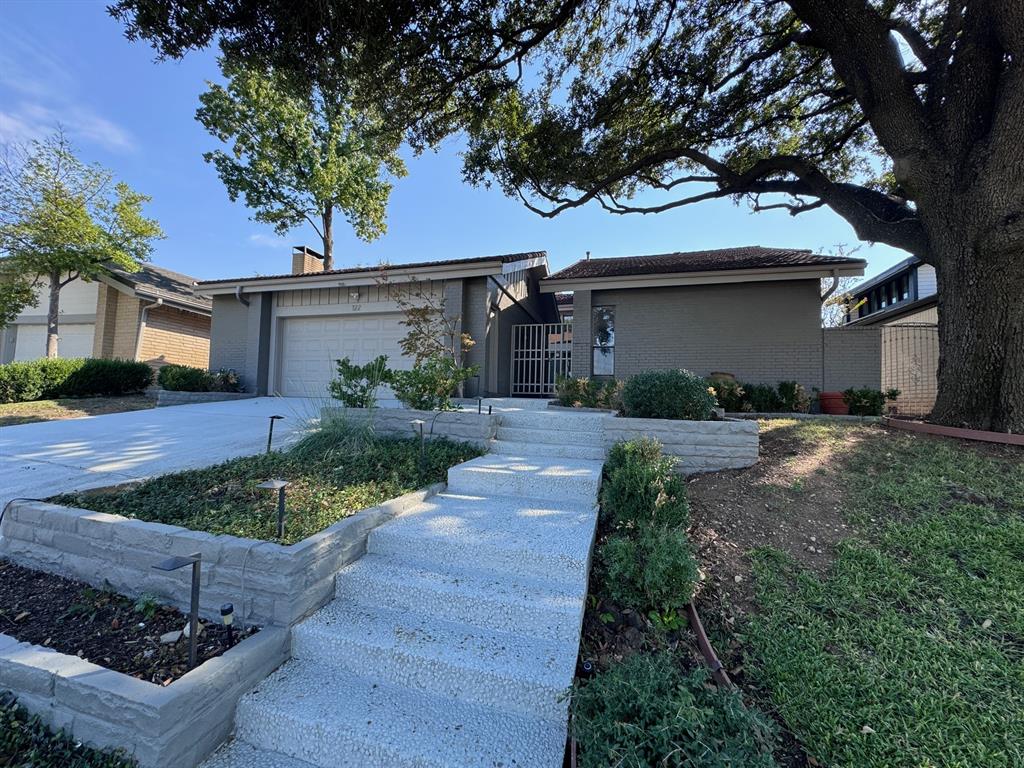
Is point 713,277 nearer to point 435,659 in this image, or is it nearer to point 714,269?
point 714,269

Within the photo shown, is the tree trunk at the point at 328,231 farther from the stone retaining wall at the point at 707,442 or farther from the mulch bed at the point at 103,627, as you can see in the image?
the mulch bed at the point at 103,627

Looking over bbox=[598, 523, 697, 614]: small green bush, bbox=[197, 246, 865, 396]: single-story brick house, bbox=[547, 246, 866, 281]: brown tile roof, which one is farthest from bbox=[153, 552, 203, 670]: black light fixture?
bbox=[547, 246, 866, 281]: brown tile roof

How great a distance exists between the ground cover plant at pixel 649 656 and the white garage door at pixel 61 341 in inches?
783

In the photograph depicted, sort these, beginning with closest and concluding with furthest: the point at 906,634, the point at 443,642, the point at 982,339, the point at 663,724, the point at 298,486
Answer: the point at 663,724 < the point at 443,642 < the point at 906,634 < the point at 298,486 < the point at 982,339

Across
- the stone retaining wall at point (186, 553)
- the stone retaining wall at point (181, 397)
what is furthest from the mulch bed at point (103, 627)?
the stone retaining wall at point (181, 397)

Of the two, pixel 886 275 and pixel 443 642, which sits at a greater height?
pixel 886 275

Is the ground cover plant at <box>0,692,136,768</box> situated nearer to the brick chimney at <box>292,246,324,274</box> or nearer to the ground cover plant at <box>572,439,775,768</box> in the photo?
the ground cover plant at <box>572,439,775,768</box>

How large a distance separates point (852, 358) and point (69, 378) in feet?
61.7

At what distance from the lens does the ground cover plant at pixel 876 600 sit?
1797 millimetres

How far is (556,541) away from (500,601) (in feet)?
2.07

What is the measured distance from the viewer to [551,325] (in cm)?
1071

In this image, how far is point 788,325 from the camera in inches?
380

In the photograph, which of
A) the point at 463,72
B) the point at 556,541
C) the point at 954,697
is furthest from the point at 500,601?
the point at 463,72

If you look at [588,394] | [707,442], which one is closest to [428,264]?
[588,394]
